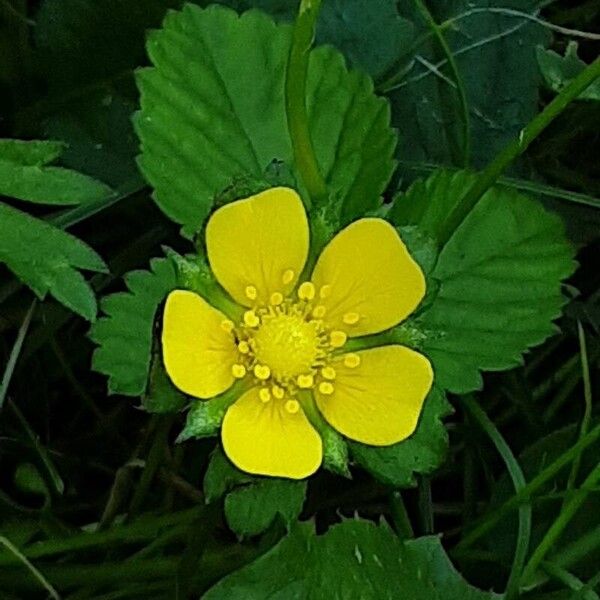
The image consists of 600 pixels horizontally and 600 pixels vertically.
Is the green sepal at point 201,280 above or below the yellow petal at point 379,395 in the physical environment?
above

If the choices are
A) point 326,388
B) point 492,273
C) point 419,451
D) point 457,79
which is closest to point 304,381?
point 326,388

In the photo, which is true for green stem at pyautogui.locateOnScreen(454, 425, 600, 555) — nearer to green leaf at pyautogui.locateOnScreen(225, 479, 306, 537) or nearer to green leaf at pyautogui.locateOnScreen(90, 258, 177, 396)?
green leaf at pyautogui.locateOnScreen(225, 479, 306, 537)

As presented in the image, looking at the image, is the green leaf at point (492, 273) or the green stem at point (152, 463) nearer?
the green leaf at point (492, 273)

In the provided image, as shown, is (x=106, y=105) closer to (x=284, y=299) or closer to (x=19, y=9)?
(x=19, y=9)

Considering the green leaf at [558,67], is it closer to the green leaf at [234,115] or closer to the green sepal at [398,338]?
the green leaf at [234,115]

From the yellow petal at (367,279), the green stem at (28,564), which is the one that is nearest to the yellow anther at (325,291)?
the yellow petal at (367,279)

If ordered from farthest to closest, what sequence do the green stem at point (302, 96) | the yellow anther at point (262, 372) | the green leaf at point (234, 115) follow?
the green leaf at point (234, 115), the yellow anther at point (262, 372), the green stem at point (302, 96)

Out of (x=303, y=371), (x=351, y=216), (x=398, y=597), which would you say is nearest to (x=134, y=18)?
(x=351, y=216)
